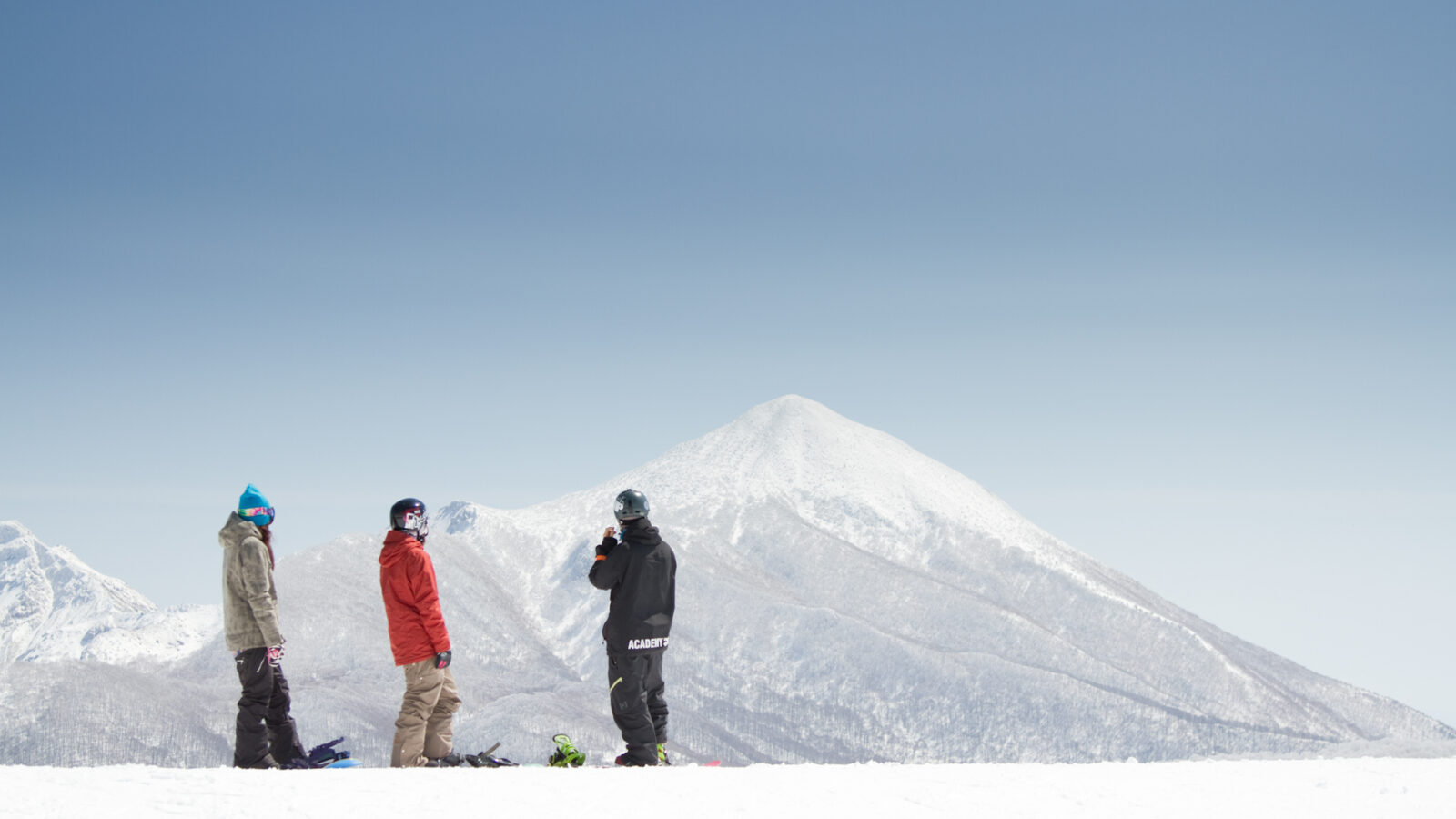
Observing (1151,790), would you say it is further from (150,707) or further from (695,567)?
(695,567)

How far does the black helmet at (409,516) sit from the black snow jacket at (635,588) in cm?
206

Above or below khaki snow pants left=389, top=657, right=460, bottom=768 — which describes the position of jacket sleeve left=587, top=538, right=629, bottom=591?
above

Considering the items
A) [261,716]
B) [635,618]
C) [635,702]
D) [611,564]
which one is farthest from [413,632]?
[635,702]

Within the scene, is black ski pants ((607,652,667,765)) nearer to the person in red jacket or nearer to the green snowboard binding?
the green snowboard binding

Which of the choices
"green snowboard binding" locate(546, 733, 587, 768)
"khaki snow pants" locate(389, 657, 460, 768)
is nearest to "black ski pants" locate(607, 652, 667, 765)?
"green snowboard binding" locate(546, 733, 587, 768)

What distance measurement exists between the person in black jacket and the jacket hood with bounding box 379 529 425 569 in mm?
2052

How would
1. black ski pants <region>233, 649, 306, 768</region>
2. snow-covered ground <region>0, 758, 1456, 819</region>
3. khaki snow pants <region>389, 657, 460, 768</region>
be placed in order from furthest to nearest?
black ski pants <region>233, 649, 306, 768</region>, khaki snow pants <region>389, 657, 460, 768</region>, snow-covered ground <region>0, 758, 1456, 819</region>

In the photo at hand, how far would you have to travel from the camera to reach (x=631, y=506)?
12.1m

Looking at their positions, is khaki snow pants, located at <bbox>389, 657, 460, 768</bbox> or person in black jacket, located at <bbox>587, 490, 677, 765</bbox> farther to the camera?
person in black jacket, located at <bbox>587, 490, 677, 765</bbox>

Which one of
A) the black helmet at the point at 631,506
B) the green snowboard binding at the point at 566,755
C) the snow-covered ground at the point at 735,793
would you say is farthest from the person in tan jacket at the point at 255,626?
the black helmet at the point at 631,506

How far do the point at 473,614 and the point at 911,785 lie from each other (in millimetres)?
127913

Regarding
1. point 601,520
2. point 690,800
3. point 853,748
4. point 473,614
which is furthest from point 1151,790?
point 601,520

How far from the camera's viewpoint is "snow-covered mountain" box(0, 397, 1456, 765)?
11069 centimetres

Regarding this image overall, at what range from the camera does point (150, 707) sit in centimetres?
8506
